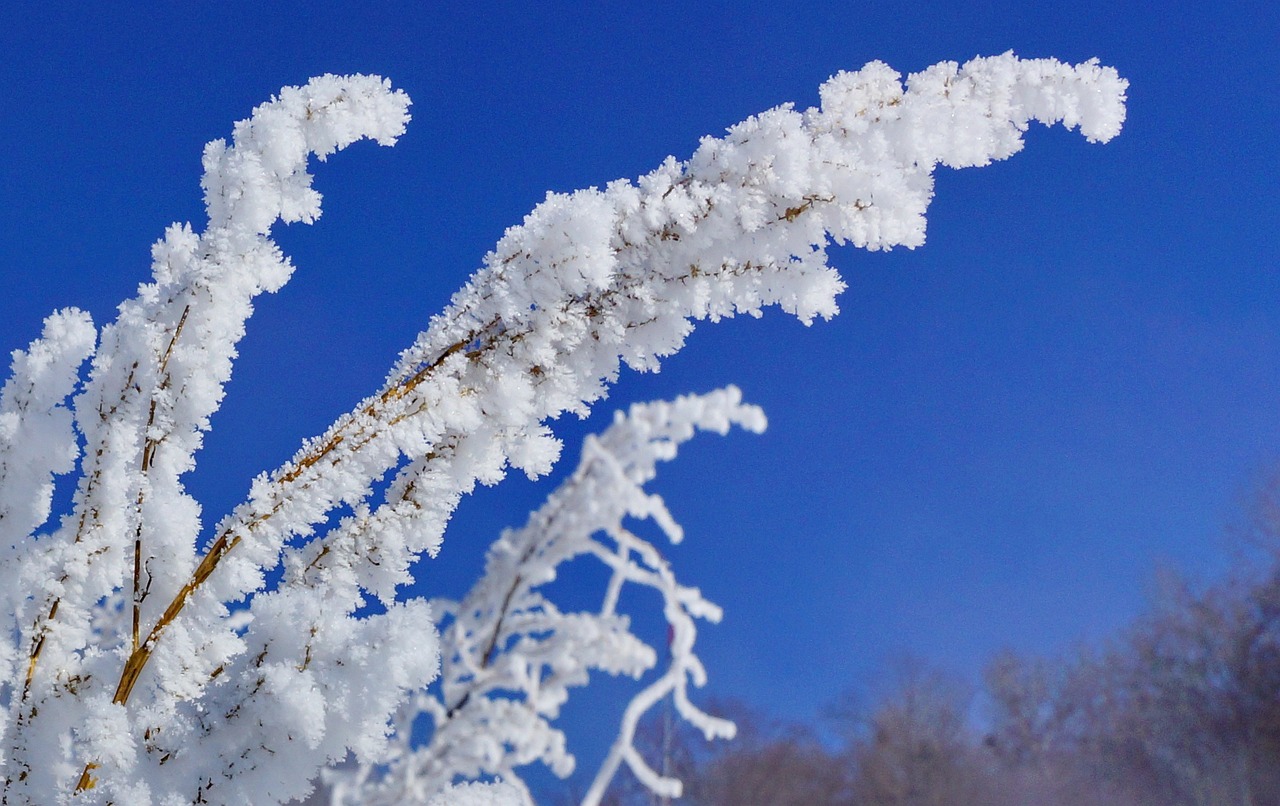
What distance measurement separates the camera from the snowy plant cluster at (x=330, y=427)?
48cm

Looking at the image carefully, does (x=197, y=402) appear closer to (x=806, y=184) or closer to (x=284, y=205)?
(x=284, y=205)

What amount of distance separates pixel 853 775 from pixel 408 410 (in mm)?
18727

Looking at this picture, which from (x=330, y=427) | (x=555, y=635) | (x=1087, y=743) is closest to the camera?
(x=555, y=635)

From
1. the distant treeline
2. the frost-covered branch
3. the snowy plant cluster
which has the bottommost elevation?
the frost-covered branch

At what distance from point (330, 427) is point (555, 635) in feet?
1.03

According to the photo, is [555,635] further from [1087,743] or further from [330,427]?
[1087,743]

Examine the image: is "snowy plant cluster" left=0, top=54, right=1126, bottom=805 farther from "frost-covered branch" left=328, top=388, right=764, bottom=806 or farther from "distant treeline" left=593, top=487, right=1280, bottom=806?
"distant treeline" left=593, top=487, right=1280, bottom=806

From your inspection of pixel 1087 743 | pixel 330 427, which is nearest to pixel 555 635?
pixel 330 427

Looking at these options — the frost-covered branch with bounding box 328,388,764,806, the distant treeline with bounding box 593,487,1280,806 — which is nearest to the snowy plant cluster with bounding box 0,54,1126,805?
the frost-covered branch with bounding box 328,388,764,806

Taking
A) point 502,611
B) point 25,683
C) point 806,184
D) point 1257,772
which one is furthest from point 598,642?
point 1257,772

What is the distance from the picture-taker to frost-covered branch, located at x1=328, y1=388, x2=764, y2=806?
23 cm

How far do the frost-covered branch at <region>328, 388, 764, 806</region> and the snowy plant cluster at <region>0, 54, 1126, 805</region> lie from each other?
222mm

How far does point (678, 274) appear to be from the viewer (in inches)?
21.4

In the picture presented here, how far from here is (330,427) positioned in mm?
518
